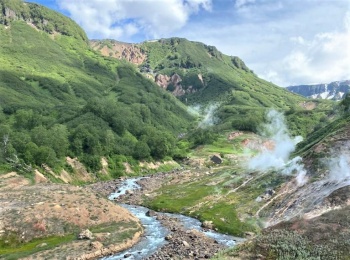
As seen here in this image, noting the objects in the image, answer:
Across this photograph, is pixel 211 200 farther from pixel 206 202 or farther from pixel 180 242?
pixel 180 242

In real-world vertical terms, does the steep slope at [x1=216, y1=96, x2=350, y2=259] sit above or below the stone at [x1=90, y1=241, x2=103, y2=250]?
above

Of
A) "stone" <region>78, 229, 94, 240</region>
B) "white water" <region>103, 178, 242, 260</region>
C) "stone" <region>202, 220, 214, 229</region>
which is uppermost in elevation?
"stone" <region>78, 229, 94, 240</region>

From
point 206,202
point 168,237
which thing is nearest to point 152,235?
point 168,237

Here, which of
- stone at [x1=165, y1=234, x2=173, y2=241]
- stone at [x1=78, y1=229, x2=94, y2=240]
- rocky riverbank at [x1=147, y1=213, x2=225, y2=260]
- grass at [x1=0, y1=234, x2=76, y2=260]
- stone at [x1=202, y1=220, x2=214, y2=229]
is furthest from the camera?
stone at [x1=202, y1=220, x2=214, y2=229]

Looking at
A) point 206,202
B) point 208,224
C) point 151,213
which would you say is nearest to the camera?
point 208,224

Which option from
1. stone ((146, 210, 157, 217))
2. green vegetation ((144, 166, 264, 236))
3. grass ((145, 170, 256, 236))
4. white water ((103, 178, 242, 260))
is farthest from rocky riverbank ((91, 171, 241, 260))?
green vegetation ((144, 166, 264, 236))

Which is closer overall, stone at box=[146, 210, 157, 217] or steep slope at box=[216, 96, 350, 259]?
steep slope at box=[216, 96, 350, 259]

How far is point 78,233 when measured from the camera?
77.8 m

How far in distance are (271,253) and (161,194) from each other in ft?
255

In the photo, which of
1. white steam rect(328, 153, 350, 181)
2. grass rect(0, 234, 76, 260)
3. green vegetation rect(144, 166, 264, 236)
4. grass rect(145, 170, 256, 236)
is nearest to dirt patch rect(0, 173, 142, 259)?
grass rect(0, 234, 76, 260)

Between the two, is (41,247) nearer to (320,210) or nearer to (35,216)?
(35,216)

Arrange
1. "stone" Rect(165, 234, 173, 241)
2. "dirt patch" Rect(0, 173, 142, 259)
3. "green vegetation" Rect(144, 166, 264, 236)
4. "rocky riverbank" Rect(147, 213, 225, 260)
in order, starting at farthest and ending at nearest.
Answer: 1. "green vegetation" Rect(144, 166, 264, 236)
2. "stone" Rect(165, 234, 173, 241)
3. "dirt patch" Rect(0, 173, 142, 259)
4. "rocky riverbank" Rect(147, 213, 225, 260)

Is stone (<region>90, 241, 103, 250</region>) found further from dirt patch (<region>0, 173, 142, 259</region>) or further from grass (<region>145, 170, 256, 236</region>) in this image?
grass (<region>145, 170, 256, 236</region>)

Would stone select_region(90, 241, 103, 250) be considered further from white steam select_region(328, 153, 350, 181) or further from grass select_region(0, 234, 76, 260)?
white steam select_region(328, 153, 350, 181)
